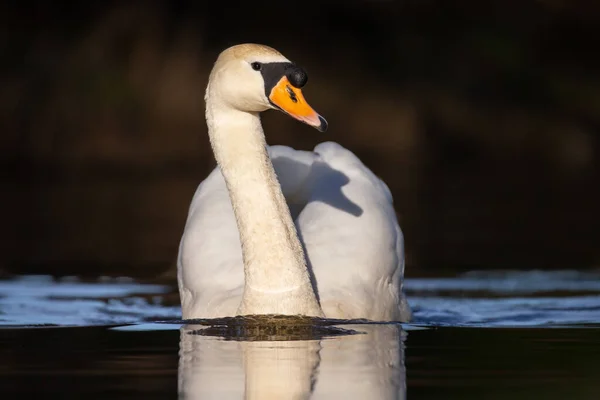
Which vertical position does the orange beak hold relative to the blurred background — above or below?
below

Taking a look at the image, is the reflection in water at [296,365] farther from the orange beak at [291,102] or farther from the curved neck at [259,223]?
the orange beak at [291,102]

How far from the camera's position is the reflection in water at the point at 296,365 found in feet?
21.4

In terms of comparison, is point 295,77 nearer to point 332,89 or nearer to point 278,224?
point 278,224

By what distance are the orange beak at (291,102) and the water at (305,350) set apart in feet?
3.55

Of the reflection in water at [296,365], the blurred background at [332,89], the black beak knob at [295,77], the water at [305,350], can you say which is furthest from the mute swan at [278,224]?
the blurred background at [332,89]

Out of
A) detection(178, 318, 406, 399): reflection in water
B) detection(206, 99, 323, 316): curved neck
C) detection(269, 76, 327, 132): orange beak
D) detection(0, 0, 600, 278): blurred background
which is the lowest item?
detection(178, 318, 406, 399): reflection in water

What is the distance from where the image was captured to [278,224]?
8.88 metres

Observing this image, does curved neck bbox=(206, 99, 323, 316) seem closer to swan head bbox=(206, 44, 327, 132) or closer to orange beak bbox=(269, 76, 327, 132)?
swan head bbox=(206, 44, 327, 132)

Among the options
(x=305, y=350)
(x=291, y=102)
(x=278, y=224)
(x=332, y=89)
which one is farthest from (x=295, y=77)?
(x=332, y=89)

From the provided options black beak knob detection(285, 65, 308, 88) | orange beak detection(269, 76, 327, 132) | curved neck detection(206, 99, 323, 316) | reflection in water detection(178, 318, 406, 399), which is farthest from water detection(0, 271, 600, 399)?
black beak knob detection(285, 65, 308, 88)

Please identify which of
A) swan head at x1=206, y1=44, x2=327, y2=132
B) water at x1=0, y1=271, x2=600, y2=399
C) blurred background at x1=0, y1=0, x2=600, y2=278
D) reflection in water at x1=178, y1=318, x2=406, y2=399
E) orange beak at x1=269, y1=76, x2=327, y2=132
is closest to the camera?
reflection in water at x1=178, y1=318, x2=406, y2=399

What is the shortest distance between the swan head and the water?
116cm

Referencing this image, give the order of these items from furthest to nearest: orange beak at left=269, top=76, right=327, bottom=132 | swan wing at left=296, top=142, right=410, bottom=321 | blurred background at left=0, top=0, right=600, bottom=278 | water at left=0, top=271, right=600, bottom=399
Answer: blurred background at left=0, top=0, right=600, bottom=278
swan wing at left=296, top=142, right=410, bottom=321
orange beak at left=269, top=76, right=327, bottom=132
water at left=0, top=271, right=600, bottom=399

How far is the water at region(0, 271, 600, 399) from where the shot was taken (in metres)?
6.68
